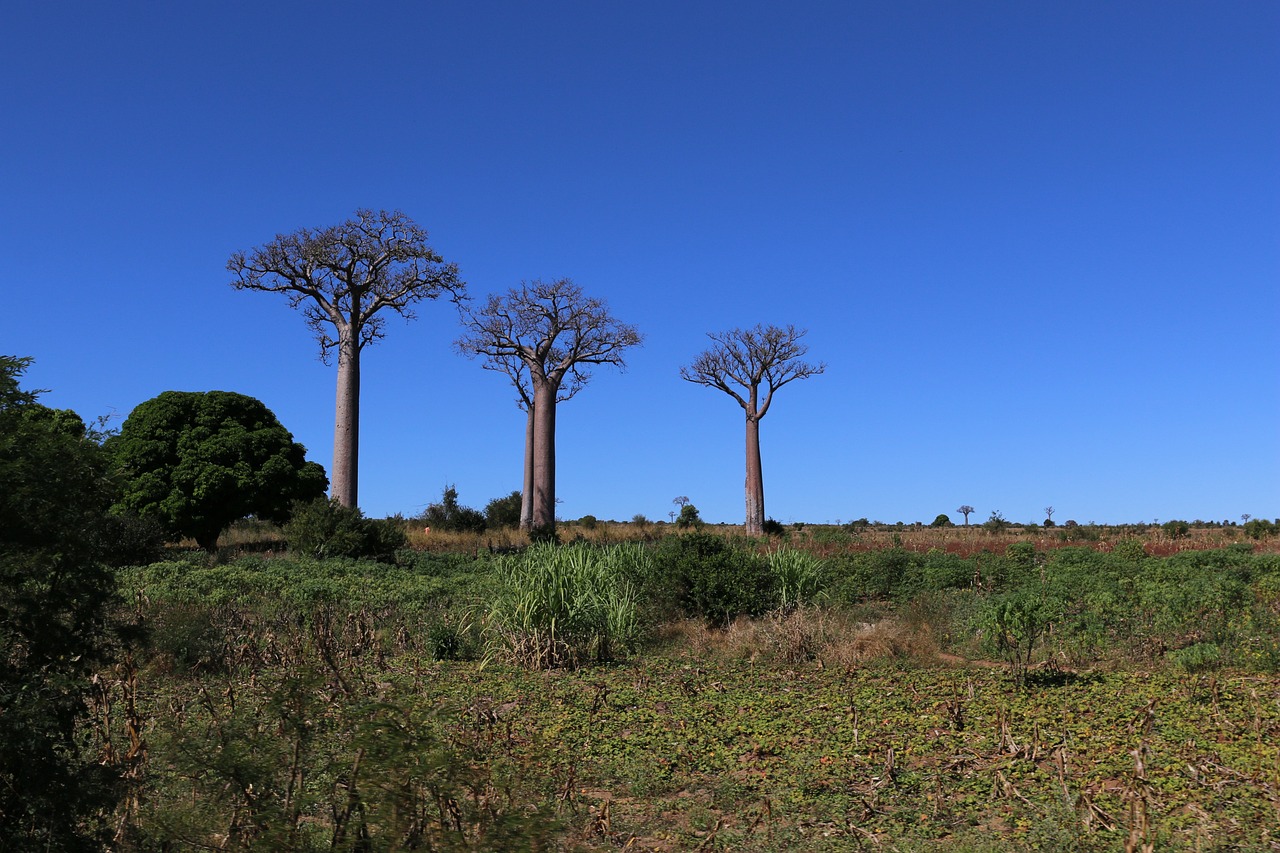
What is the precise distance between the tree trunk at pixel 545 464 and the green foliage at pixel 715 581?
16094 mm

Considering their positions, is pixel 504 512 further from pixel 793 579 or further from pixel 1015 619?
pixel 1015 619

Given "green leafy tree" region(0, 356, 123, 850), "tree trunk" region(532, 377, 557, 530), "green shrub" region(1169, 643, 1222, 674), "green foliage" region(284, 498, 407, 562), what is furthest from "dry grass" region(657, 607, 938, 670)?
"tree trunk" region(532, 377, 557, 530)

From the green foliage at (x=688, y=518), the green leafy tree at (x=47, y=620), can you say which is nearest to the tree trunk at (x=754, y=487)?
the green foliage at (x=688, y=518)

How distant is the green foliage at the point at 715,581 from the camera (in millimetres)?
9914

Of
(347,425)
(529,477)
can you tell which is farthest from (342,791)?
(529,477)

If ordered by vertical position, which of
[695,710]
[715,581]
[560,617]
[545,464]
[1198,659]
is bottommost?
[695,710]

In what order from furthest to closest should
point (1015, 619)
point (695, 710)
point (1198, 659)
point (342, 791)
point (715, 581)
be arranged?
1. point (715, 581)
2. point (1198, 659)
3. point (1015, 619)
4. point (695, 710)
5. point (342, 791)

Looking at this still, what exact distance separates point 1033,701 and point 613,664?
3454 millimetres

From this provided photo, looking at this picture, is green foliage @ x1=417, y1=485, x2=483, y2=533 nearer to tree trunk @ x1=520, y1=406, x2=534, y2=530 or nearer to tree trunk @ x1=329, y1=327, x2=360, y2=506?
tree trunk @ x1=520, y1=406, x2=534, y2=530

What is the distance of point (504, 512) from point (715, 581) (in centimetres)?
2419

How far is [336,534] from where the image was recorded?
57.2 feet

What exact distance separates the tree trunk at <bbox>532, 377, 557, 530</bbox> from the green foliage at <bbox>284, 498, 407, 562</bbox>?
8490 mm

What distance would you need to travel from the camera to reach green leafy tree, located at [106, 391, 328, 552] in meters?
20.7

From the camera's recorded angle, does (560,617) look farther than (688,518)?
No
